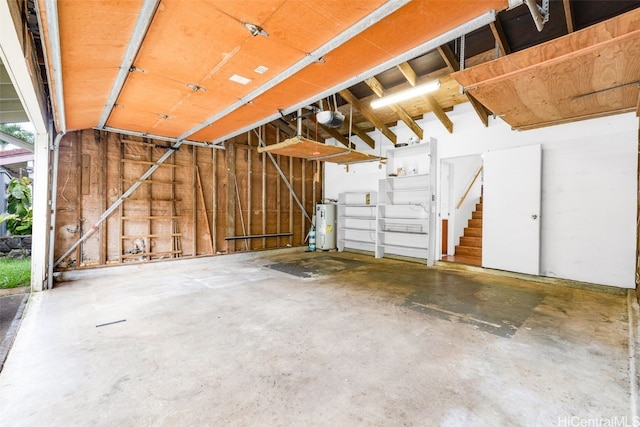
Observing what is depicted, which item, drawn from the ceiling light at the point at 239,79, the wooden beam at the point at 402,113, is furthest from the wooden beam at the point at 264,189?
the ceiling light at the point at 239,79

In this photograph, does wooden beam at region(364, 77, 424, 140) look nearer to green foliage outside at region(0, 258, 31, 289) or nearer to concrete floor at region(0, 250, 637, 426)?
concrete floor at region(0, 250, 637, 426)

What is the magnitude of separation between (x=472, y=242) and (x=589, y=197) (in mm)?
2646

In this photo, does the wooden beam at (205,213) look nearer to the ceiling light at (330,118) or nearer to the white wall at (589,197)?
the ceiling light at (330,118)

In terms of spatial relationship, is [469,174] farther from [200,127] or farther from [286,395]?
[286,395]

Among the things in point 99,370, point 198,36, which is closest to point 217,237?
point 99,370

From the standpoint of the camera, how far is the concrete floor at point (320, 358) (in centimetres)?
172

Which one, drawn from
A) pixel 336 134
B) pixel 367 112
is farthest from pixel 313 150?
pixel 336 134

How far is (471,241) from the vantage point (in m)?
6.95

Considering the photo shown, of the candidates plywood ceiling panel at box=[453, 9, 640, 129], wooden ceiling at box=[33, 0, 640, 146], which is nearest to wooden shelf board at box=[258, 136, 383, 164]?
wooden ceiling at box=[33, 0, 640, 146]

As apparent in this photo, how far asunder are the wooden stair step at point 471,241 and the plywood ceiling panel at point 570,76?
366 centimetres

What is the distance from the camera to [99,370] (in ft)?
7.09

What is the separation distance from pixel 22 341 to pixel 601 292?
24.2ft

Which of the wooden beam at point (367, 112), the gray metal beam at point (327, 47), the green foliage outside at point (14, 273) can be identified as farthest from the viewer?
the wooden beam at point (367, 112)

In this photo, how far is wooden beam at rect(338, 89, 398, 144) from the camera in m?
5.81
